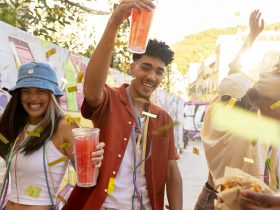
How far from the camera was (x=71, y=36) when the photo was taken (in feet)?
23.8

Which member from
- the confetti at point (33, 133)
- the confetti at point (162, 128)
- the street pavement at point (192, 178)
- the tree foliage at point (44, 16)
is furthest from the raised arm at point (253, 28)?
the street pavement at point (192, 178)

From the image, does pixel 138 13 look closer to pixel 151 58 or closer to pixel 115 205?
pixel 151 58

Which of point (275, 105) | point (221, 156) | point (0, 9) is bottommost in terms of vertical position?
point (221, 156)

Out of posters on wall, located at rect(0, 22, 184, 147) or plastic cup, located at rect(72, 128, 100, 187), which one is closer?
plastic cup, located at rect(72, 128, 100, 187)

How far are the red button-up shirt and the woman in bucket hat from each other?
0.72 ft

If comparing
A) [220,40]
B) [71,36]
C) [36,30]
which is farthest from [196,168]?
[220,40]

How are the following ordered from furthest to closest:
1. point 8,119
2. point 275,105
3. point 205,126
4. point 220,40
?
point 220,40, point 205,126, point 8,119, point 275,105

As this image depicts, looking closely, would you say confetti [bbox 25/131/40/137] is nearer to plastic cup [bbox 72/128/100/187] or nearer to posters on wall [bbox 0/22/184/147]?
posters on wall [bbox 0/22/184/147]

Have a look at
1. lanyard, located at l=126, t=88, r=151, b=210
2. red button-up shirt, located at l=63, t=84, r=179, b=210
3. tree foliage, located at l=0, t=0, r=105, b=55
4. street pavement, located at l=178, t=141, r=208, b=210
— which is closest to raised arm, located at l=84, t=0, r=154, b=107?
red button-up shirt, located at l=63, t=84, r=179, b=210

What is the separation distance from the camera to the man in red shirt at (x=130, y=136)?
7.02ft

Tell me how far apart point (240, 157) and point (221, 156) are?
0.14m

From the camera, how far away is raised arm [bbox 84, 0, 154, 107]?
199 cm

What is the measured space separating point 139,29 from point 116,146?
0.72 metres

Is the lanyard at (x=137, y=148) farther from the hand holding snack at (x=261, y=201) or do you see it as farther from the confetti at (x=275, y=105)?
the hand holding snack at (x=261, y=201)
